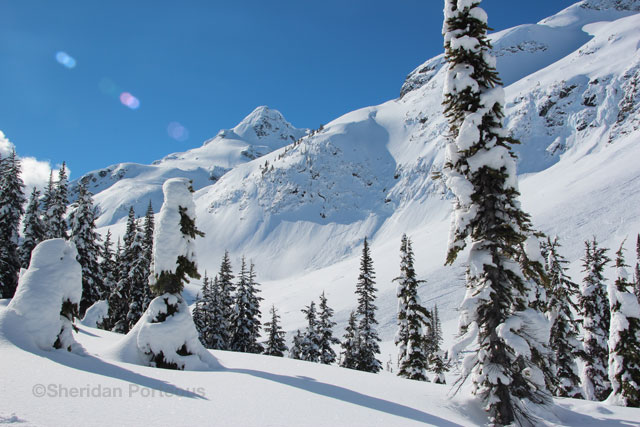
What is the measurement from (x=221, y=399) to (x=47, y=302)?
734 centimetres

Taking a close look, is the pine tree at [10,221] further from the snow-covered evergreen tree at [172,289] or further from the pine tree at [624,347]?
the pine tree at [624,347]

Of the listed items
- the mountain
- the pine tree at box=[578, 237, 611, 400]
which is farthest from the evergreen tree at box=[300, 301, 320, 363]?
the mountain

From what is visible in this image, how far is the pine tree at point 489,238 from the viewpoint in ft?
33.6

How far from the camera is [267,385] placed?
32.7ft

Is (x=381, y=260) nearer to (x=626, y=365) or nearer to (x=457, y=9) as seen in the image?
(x=626, y=365)

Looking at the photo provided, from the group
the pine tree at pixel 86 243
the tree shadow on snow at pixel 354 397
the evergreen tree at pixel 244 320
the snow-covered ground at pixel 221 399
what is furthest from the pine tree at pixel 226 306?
the tree shadow on snow at pixel 354 397

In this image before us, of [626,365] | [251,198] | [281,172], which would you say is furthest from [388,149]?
[626,365]

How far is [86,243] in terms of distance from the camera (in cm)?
3088

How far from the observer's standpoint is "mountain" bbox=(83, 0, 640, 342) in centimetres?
7506

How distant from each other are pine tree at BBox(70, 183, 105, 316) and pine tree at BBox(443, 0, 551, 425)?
31.2 m

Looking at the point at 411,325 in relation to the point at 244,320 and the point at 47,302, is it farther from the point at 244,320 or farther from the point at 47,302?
the point at 47,302

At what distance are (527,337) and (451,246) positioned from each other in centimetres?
334

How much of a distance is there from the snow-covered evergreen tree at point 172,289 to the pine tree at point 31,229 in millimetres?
25662

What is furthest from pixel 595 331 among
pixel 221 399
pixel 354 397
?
pixel 221 399
